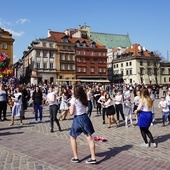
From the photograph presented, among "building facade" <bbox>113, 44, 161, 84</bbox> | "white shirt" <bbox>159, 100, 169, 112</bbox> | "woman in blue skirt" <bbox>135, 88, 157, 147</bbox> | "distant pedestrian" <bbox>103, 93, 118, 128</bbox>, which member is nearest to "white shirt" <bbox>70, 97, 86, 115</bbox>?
"woman in blue skirt" <bbox>135, 88, 157, 147</bbox>

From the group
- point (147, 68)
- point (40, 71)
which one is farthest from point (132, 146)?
point (147, 68)

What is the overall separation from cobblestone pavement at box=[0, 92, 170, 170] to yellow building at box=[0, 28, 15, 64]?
182ft

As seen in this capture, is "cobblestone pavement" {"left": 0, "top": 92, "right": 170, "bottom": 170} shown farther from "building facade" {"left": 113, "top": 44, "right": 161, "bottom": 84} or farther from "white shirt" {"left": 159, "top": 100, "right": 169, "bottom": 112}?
"building facade" {"left": 113, "top": 44, "right": 161, "bottom": 84}

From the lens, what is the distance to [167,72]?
85.1 meters

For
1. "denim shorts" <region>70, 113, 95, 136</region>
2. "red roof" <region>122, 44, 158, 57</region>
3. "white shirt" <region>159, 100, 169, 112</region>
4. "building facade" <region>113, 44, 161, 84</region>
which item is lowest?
"denim shorts" <region>70, 113, 95, 136</region>

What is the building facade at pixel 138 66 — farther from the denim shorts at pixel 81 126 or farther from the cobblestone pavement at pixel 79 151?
the denim shorts at pixel 81 126

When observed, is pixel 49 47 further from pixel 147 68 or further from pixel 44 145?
pixel 44 145

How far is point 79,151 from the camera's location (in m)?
7.39

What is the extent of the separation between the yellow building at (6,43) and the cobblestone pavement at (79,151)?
55324 mm

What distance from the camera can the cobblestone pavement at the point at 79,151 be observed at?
6.09 metres

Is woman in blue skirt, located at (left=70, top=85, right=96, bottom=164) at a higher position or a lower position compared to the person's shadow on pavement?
higher

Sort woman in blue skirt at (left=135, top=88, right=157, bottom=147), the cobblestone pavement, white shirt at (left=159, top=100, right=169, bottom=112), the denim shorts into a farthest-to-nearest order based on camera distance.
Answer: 1. white shirt at (left=159, top=100, right=169, bottom=112)
2. woman in blue skirt at (left=135, top=88, right=157, bottom=147)
3. the denim shorts
4. the cobblestone pavement

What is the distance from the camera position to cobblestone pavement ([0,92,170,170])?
6.09 m

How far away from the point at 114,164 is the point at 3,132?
19.6ft
